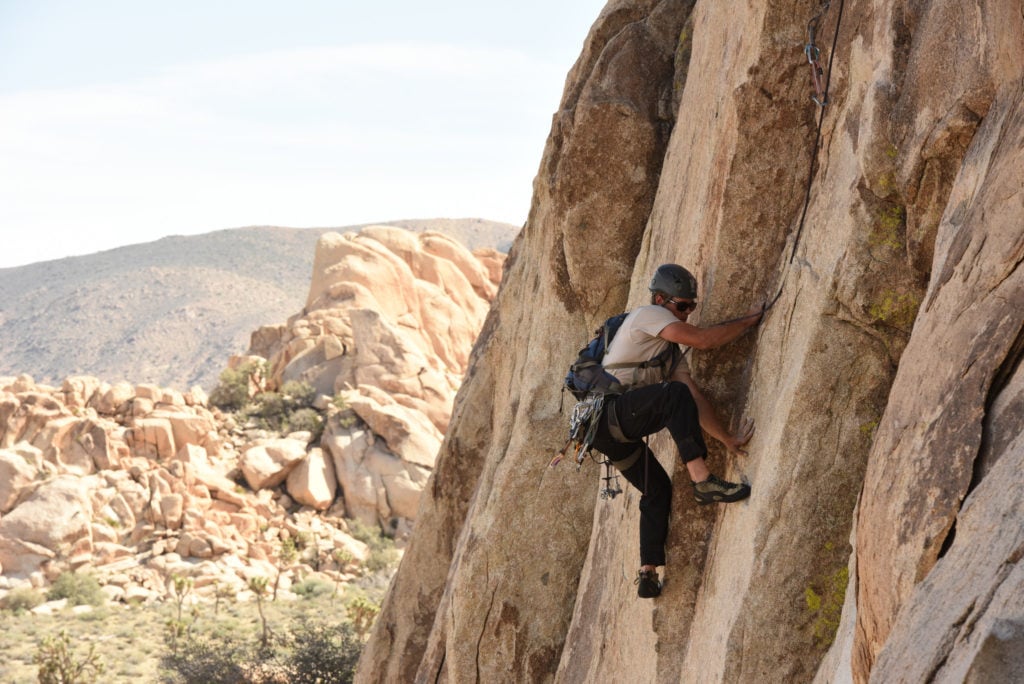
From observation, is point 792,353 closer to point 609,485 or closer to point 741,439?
point 741,439

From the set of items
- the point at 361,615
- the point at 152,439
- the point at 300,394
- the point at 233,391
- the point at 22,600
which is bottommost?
the point at 22,600

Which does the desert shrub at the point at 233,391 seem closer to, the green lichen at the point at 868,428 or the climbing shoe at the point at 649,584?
the climbing shoe at the point at 649,584

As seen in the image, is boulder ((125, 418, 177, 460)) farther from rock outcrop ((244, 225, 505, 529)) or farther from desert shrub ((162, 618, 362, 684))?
desert shrub ((162, 618, 362, 684))

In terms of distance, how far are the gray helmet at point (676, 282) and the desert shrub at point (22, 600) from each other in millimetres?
26457

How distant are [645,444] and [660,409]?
1.82 feet

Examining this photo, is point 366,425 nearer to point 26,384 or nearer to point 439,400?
point 439,400

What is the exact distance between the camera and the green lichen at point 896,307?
555cm

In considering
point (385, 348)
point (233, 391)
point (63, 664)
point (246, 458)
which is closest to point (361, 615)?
point (63, 664)

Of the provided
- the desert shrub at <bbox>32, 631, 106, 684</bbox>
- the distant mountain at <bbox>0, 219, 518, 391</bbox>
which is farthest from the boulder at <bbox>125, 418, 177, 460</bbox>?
the distant mountain at <bbox>0, 219, 518, 391</bbox>

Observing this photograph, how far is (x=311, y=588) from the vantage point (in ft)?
100

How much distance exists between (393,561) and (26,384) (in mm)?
15485

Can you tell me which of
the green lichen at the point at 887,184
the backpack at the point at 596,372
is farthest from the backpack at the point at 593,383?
the green lichen at the point at 887,184

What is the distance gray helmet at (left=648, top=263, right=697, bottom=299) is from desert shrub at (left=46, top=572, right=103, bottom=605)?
84.1 ft

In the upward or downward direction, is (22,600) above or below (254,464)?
below
